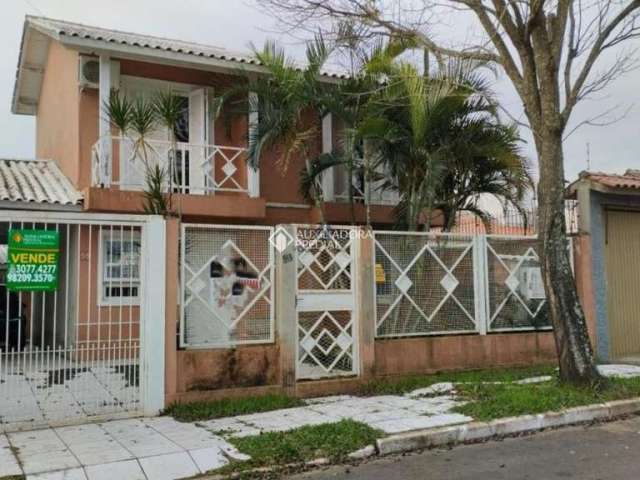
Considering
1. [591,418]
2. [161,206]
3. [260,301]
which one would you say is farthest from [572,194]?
[161,206]

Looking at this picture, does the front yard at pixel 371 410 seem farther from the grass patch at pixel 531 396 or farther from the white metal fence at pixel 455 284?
the white metal fence at pixel 455 284

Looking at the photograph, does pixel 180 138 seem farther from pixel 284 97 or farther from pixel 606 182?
pixel 606 182

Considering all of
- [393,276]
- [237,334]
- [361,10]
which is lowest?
[237,334]

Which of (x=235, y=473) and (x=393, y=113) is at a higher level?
(x=393, y=113)

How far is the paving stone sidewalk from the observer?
5504 millimetres

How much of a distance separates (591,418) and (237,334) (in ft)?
14.2

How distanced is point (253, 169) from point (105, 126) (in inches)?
106

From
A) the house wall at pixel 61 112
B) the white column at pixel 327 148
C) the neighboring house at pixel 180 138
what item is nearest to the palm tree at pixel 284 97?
the neighboring house at pixel 180 138

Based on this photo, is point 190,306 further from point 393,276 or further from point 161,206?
point 393,276

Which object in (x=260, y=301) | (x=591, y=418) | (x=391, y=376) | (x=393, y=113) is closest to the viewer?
(x=591, y=418)

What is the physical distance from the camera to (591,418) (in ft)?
24.8

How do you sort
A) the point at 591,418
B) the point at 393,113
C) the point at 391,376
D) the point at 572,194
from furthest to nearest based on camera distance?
the point at 572,194
the point at 393,113
the point at 391,376
the point at 591,418

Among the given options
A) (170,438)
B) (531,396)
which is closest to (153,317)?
(170,438)

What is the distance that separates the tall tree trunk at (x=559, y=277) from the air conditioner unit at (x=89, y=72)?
8.20m
